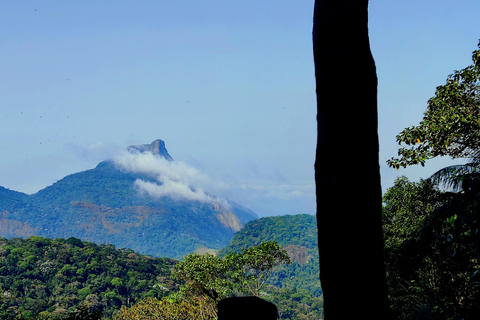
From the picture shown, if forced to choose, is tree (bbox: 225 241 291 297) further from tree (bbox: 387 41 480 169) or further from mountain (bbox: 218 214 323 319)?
mountain (bbox: 218 214 323 319)

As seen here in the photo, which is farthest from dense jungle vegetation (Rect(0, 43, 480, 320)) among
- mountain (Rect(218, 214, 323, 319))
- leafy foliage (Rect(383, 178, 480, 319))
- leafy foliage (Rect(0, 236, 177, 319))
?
mountain (Rect(218, 214, 323, 319))

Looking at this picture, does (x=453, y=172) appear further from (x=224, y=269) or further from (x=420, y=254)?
(x=224, y=269)

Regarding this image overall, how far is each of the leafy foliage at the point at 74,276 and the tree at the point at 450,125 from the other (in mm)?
45335

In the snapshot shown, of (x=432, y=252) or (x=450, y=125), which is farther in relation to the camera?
(x=432, y=252)

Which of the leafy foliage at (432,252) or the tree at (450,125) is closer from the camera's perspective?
the leafy foliage at (432,252)

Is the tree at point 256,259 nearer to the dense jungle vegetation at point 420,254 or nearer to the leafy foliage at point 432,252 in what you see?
the dense jungle vegetation at point 420,254

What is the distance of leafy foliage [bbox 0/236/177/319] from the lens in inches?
2066

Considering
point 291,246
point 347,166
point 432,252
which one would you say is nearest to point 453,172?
point 432,252

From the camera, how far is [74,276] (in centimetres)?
6003

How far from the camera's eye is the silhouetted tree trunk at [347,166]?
179cm

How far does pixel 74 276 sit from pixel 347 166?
63979 mm

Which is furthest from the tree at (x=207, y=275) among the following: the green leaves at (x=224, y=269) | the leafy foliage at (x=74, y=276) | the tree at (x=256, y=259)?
the leafy foliage at (x=74, y=276)

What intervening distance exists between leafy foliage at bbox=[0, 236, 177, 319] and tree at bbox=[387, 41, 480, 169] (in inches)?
1785

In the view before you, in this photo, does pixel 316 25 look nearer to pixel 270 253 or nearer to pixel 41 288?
pixel 270 253
